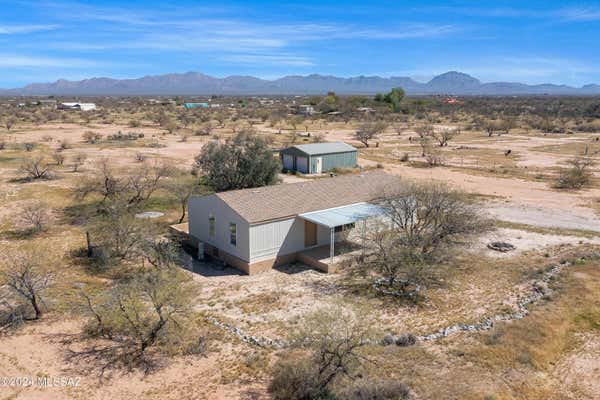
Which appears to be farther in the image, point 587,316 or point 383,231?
point 383,231

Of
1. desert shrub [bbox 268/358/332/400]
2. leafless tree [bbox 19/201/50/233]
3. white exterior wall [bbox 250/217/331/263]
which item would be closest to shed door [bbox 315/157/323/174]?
white exterior wall [bbox 250/217/331/263]

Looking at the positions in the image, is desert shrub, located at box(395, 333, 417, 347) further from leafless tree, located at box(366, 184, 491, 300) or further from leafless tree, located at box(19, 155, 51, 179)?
leafless tree, located at box(19, 155, 51, 179)

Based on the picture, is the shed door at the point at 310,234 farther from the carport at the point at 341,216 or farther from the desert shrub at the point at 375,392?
the desert shrub at the point at 375,392

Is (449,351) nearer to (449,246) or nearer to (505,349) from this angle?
(505,349)

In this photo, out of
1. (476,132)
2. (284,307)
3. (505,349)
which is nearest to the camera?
(505,349)

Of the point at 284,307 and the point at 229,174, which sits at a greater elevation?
the point at 229,174

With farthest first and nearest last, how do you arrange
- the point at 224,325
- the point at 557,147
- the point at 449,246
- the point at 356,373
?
the point at 557,147 < the point at 449,246 < the point at 224,325 < the point at 356,373

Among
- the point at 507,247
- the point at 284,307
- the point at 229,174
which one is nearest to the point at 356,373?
the point at 284,307
